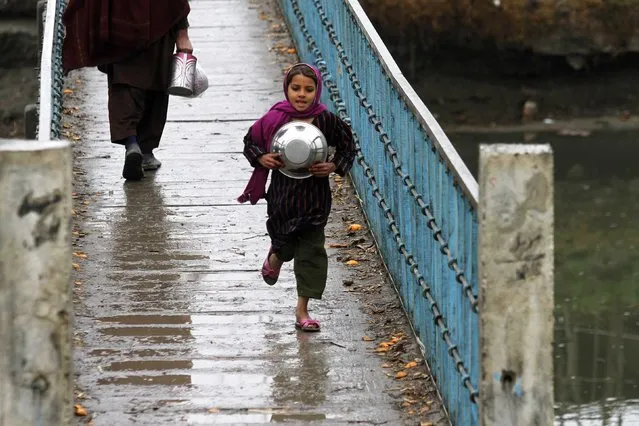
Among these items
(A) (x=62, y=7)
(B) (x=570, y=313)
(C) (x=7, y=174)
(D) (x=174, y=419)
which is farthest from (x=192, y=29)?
(C) (x=7, y=174)

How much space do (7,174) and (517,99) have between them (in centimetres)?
1462

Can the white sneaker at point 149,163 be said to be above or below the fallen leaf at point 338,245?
above

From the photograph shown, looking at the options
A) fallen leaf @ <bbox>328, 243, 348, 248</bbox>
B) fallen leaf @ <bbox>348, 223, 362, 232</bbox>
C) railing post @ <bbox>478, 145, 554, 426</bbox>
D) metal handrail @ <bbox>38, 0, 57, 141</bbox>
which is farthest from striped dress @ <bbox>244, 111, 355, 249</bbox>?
railing post @ <bbox>478, 145, 554, 426</bbox>

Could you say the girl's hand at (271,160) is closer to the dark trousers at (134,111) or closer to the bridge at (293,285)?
the bridge at (293,285)

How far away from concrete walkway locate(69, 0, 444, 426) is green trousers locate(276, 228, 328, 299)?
0.19 metres

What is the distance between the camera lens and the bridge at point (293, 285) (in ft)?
14.9

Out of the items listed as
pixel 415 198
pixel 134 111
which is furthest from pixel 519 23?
pixel 415 198

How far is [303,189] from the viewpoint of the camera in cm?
566

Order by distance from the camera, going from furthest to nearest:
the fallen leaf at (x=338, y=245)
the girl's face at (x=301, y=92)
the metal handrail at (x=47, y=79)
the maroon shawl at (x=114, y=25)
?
1. the maroon shawl at (x=114, y=25)
2. the fallen leaf at (x=338, y=245)
3. the metal handrail at (x=47, y=79)
4. the girl's face at (x=301, y=92)

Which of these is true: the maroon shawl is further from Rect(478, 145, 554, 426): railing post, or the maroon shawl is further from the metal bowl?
Rect(478, 145, 554, 426): railing post

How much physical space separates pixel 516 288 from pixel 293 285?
93.8 inches

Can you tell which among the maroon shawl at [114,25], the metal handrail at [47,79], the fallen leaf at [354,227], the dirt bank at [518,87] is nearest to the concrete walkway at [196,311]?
the fallen leaf at [354,227]

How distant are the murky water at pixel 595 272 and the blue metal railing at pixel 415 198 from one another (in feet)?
9.67

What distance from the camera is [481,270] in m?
4.03
